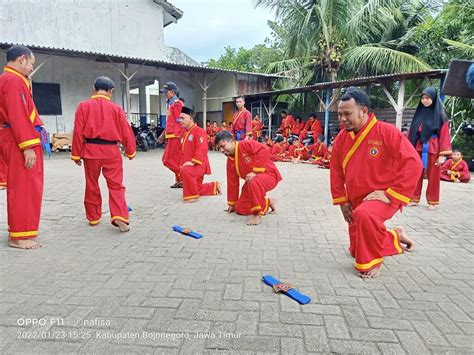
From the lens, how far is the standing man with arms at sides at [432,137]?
5.13m

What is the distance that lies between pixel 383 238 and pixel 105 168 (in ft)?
9.73

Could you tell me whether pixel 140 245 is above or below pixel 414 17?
below

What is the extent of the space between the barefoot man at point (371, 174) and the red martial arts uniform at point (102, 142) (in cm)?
240

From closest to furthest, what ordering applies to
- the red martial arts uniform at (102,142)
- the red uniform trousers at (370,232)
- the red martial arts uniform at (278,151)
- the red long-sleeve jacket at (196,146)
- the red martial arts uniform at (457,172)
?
1. the red uniform trousers at (370,232)
2. the red martial arts uniform at (102,142)
3. the red long-sleeve jacket at (196,146)
4. the red martial arts uniform at (457,172)
5. the red martial arts uniform at (278,151)

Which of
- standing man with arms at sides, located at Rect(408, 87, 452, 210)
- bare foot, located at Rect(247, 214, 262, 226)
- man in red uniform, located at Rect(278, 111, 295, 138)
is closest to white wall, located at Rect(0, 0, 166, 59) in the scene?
man in red uniform, located at Rect(278, 111, 295, 138)

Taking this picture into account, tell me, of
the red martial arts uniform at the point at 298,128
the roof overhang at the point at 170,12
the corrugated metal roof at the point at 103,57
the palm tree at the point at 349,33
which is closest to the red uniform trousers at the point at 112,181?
the corrugated metal roof at the point at 103,57

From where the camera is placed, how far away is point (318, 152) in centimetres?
1123

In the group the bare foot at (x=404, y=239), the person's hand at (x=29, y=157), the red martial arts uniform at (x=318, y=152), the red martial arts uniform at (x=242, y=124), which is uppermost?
the red martial arts uniform at (x=242, y=124)

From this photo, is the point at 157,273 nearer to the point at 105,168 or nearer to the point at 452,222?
the point at 105,168

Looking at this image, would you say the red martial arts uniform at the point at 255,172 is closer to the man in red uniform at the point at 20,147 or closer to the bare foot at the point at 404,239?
the bare foot at the point at 404,239

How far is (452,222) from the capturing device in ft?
15.1

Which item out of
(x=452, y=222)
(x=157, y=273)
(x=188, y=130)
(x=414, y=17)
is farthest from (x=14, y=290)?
(x=414, y=17)

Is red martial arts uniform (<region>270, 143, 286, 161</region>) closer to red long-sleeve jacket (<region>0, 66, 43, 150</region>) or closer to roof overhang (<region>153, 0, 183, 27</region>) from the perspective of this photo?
red long-sleeve jacket (<region>0, 66, 43, 150</region>)

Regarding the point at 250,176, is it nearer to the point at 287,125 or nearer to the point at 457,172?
the point at 457,172
